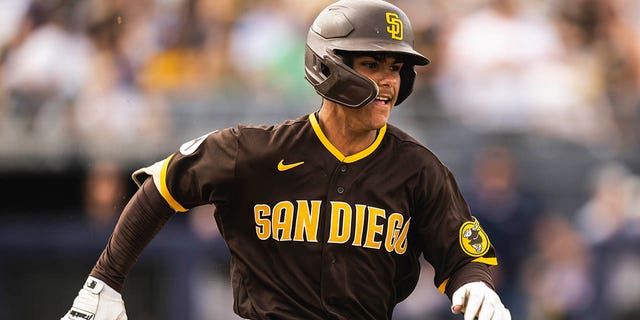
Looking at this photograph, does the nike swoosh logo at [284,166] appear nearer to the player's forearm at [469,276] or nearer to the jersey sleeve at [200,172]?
the jersey sleeve at [200,172]

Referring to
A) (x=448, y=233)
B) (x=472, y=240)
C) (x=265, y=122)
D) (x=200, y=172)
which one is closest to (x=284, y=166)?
(x=200, y=172)

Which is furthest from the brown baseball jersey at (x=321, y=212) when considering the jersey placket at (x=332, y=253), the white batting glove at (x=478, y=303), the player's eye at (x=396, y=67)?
the player's eye at (x=396, y=67)

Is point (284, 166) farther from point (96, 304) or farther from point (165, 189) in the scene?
point (96, 304)

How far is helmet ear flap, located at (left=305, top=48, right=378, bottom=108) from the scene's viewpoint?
4965 millimetres

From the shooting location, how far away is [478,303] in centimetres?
482

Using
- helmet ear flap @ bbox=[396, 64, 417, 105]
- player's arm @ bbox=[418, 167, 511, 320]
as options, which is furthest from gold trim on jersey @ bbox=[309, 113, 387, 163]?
player's arm @ bbox=[418, 167, 511, 320]

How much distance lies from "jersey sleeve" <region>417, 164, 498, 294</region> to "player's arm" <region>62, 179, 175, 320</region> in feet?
3.44

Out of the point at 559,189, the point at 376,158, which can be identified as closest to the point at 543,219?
the point at 559,189

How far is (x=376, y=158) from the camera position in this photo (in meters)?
5.25

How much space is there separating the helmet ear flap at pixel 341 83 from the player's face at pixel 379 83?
93mm

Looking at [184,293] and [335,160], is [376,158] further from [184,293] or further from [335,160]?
[184,293]

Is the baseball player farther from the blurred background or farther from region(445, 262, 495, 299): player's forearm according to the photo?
the blurred background

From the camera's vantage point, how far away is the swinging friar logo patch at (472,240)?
516cm

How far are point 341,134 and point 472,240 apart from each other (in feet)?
2.23
